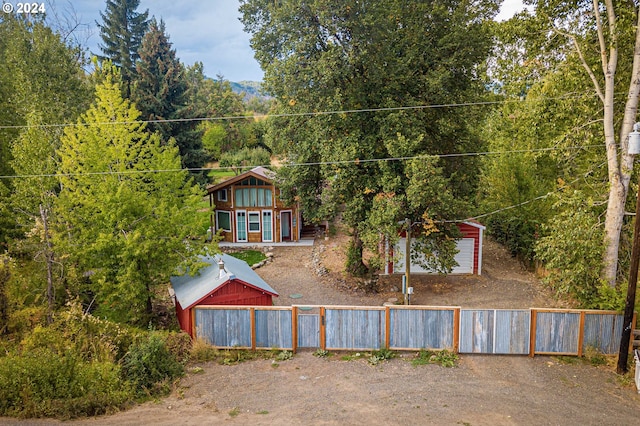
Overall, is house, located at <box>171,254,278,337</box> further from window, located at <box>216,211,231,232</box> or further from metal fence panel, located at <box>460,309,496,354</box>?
window, located at <box>216,211,231,232</box>

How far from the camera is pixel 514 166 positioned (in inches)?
797

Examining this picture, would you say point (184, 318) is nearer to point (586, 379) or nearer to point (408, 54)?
point (586, 379)

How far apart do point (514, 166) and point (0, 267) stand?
19.4 metres

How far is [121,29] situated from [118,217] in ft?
103

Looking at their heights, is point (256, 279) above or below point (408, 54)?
below

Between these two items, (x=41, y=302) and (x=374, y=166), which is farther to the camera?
(x=374, y=166)

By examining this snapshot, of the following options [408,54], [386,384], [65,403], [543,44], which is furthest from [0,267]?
[543,44]

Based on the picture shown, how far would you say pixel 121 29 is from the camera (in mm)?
38281

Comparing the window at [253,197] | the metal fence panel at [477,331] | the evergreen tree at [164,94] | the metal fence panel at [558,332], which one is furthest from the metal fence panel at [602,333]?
the evergreen tree at [164,94]

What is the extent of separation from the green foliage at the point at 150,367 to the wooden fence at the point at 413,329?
1.65 meters

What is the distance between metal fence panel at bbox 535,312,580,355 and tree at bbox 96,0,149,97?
121ft

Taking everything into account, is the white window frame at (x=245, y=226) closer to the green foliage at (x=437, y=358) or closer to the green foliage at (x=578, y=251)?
the green foliage at (x=437, y=358)

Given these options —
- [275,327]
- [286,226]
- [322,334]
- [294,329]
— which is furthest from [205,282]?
[286,226]

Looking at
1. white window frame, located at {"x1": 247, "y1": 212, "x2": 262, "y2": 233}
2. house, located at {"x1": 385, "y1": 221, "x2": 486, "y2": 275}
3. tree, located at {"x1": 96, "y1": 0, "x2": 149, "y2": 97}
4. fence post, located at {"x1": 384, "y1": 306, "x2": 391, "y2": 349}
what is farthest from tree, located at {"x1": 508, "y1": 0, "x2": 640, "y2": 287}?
tree, located at {"x1": 96, "y1": 0, "x2": 149, "y2": 97}
